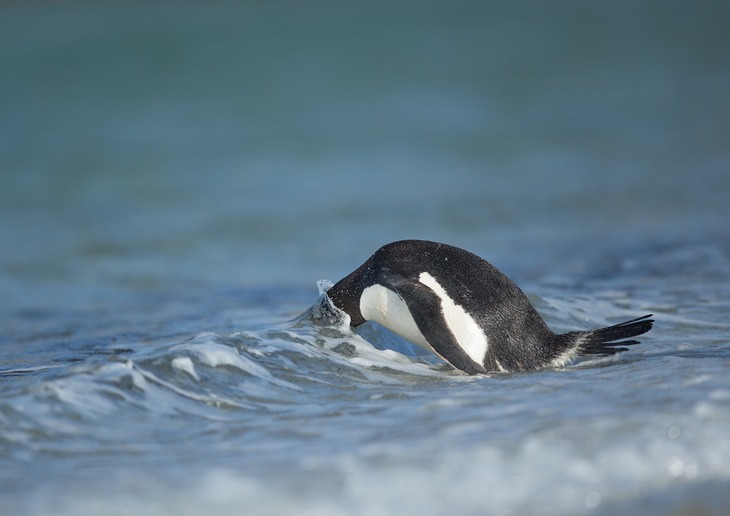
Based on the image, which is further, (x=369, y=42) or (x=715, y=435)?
(x=369, y=42)

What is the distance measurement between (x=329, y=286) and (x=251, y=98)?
16.4 meters

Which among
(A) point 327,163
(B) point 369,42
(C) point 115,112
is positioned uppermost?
(B) point 369,42

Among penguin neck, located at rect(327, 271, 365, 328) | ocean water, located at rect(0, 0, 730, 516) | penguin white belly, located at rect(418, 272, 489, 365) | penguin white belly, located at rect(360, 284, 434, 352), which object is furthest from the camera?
penguin neck, located at rect(327, 271, 365, 328)

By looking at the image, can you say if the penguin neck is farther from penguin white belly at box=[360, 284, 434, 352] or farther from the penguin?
the penguin

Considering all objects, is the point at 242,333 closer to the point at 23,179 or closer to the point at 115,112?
the point at 23,179

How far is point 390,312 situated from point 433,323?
1.44 ft

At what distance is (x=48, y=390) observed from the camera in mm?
3891

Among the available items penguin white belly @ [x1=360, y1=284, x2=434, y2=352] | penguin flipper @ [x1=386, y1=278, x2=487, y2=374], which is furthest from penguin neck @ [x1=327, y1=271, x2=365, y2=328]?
penguin flipper @ [x1=386, y1=278, x2=487, y2=374]

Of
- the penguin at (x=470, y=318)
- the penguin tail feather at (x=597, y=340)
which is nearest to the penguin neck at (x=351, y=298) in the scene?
the penguin at (x=470, y=318)

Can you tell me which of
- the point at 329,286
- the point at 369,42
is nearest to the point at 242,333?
the point at 329,286

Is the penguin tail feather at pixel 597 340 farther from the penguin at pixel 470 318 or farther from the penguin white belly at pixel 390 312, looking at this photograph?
the penguin white belly at pixel 390 312

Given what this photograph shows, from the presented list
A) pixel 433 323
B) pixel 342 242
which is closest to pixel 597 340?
pixel 433 323

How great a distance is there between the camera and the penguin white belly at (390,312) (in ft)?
15.8

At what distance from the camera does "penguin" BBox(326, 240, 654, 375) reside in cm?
452
